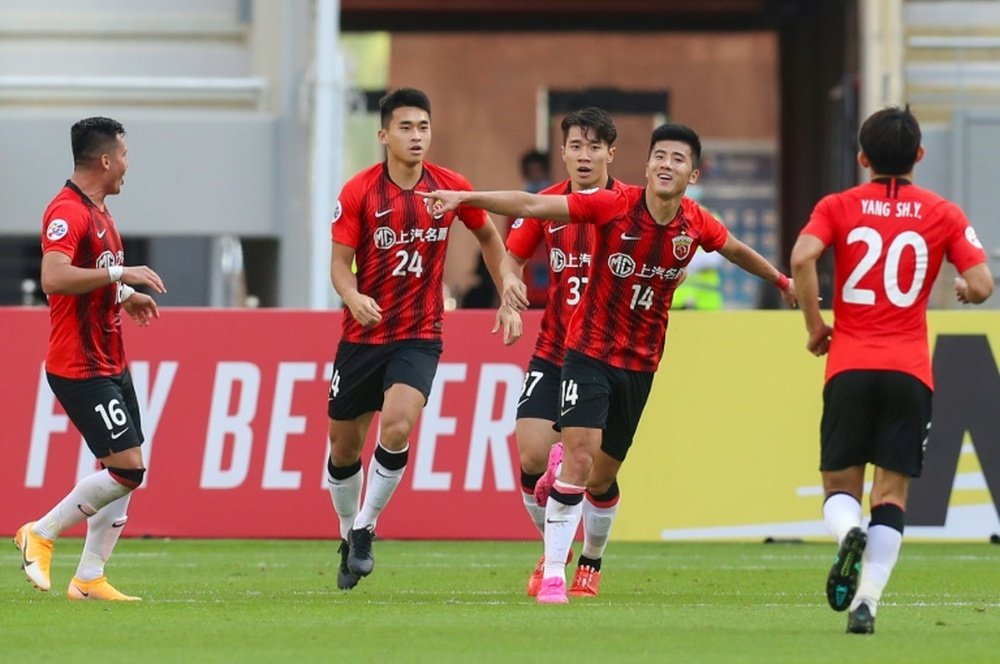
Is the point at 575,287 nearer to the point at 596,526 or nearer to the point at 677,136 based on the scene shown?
the point at 596,526

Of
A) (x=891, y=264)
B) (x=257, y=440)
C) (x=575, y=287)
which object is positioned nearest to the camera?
(x=891, y=264)

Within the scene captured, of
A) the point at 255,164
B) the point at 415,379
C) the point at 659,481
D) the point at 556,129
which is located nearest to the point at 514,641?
the point at 415,379

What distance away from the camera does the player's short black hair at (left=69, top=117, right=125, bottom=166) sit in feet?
33.0

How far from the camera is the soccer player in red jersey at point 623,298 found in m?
9.87

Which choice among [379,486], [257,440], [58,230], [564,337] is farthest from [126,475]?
[257,440]

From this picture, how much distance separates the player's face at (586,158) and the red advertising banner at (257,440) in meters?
3.85

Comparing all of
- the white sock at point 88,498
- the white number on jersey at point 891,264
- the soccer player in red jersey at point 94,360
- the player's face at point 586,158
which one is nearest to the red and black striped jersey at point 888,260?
the white number on jersey at point 891,264

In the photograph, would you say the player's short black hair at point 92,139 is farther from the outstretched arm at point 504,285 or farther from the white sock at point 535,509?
the white sock at point 535,509

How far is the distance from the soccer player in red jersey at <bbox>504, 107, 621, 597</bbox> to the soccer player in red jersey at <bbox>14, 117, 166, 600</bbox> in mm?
2022

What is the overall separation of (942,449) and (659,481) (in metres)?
1.88

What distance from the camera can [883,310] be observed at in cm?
Answer: 848

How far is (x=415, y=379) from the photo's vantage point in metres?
10.6

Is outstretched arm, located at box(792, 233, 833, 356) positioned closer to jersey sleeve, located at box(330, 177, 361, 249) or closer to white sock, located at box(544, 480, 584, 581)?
white sock, located at box(544, 480, 584, 581)

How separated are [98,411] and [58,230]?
0.87 m
